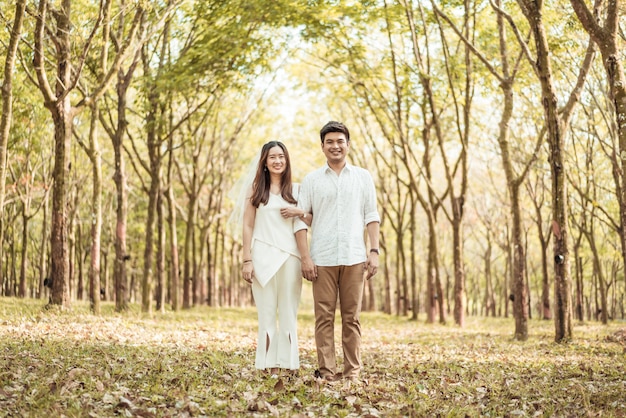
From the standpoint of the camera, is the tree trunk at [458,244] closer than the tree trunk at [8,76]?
No

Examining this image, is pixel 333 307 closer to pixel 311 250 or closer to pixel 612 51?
pixel 311 250

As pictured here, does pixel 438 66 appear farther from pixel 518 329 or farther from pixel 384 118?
pixel 518 329

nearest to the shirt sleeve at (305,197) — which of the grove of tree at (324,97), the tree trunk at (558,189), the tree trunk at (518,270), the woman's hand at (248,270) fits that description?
the woman's hand at (248,270)

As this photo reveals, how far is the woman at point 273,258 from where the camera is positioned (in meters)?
6.39

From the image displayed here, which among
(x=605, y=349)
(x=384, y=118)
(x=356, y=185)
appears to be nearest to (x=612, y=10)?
(x=356, y=185)

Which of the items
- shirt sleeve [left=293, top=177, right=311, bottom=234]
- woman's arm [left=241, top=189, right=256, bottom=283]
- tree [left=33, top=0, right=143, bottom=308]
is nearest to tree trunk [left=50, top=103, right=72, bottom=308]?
tree [left=33, top=0, right=143, bottom=308]

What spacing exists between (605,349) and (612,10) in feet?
18.9

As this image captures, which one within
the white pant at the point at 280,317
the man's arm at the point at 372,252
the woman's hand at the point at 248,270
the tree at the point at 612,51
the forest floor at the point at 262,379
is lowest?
the forest floor at the point at 262,379

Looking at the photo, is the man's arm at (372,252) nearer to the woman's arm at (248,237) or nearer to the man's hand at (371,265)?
the man's hand at (371,265)

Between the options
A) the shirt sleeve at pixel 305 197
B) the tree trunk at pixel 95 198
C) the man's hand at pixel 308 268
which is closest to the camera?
the man's hand at pixel 308 268

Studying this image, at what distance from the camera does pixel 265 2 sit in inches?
612

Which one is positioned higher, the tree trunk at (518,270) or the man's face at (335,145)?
the man's face at (335,145)

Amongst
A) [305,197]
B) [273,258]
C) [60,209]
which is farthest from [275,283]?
[60,209]

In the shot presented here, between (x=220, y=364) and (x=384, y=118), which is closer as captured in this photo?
(x=220, y=364)
